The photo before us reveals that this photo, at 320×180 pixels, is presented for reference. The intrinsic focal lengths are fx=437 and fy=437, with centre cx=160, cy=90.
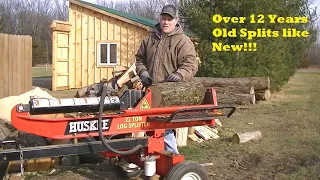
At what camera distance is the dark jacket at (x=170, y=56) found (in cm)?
543

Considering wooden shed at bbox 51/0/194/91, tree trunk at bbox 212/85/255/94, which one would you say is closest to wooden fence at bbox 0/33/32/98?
tree trunk at bbox 212/85/255/94

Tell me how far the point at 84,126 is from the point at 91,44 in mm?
15972

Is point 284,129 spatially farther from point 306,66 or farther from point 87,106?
point 306,66

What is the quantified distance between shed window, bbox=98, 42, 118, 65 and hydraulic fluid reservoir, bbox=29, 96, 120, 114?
1541cm

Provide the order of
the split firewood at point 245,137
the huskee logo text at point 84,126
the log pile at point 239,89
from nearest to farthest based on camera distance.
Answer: the huskee logo text at point 84,126 → the split firewood at point 245,137 → the log pile at point 239,89

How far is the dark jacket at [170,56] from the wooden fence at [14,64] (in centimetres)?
793

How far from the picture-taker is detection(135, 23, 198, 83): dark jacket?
543 cm

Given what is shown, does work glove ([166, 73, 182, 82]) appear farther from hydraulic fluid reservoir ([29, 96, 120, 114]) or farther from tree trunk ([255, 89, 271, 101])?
tree trunk ([255, 89, 271, 101])

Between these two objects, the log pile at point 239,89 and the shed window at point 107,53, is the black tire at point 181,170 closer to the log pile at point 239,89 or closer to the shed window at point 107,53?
the log pile at point 239,89

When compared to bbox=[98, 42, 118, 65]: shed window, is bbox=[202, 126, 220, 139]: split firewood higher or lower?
lower

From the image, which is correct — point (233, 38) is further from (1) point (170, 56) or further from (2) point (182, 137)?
(1) point (170, 56)

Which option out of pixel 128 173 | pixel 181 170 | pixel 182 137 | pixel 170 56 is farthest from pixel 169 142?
pixel 182 137

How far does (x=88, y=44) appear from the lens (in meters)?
20.1

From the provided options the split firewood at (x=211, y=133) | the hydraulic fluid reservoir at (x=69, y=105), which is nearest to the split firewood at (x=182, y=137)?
the split firewood at (x=211, y=133)
